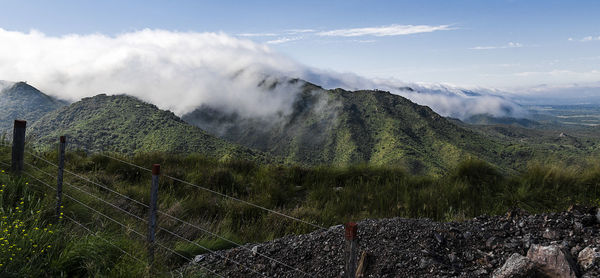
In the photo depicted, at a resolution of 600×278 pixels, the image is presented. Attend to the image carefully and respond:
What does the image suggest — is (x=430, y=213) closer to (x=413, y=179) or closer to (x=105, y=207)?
(x=413, y=179)

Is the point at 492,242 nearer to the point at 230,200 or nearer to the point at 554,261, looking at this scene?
the point at 554,261

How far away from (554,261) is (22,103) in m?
154

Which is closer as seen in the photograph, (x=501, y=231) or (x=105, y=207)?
(x=501, y=231)

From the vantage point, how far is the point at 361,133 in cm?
10669

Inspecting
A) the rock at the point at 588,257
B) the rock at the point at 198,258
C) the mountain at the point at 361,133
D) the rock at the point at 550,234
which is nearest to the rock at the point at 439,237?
the rock at the point at 550,234

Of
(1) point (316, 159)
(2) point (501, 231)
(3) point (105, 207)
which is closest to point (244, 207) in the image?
(3) point (105, 207)

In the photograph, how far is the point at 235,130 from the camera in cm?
15738

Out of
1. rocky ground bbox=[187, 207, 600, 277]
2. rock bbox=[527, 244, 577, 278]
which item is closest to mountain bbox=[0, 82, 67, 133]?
rocky ground bbox=[187, 207, 600, 277]

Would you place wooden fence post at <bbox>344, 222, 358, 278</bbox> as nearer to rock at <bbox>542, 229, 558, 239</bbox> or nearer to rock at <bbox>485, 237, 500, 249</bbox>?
rock at <bbox>485, 237, 500, 249</bbox>

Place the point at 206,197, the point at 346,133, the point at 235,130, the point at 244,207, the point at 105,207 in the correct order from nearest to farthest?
the point at 105,207 < the point at 244,207 < the point at 206,197 < the point at 346,133 < the point at 235,130

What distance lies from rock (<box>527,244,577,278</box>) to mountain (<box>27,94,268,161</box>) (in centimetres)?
6182

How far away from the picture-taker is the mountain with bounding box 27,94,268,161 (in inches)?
2746

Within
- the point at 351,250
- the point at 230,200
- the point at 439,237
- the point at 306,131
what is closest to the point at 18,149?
the point at 230,200

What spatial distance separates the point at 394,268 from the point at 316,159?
9376 centimetres
